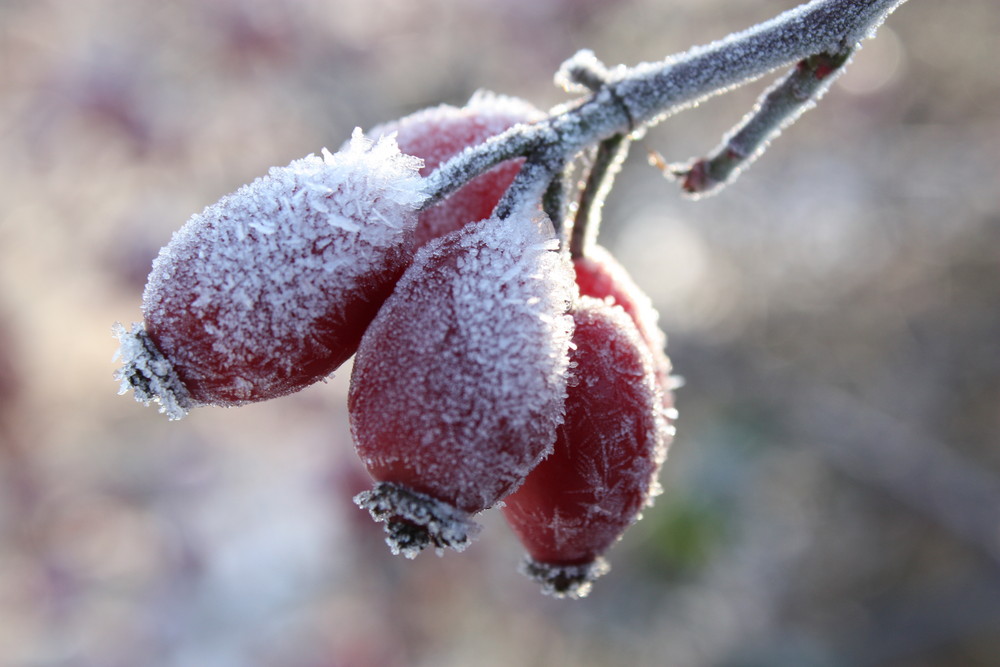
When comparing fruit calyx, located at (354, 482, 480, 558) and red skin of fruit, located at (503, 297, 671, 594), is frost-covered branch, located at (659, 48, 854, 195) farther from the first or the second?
fruit calyx, located at (354, 482, 480, 558)

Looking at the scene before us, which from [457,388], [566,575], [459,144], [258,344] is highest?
[459,144]

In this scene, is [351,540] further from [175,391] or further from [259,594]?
[175,391]

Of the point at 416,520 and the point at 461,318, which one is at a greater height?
the point at 461,318

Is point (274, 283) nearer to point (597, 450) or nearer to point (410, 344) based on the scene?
point (410, 344)

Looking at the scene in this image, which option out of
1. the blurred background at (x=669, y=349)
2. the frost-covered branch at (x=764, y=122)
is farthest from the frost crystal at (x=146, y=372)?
the blurred background at (x=669, y=349)

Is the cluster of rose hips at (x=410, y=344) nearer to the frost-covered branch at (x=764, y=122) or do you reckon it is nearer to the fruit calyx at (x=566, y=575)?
the fruit calyx at (x=566, y=575)

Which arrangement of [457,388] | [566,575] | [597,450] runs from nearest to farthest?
[457,388] → [597,450] → [566,575]

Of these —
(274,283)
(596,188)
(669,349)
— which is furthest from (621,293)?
(669,349)
